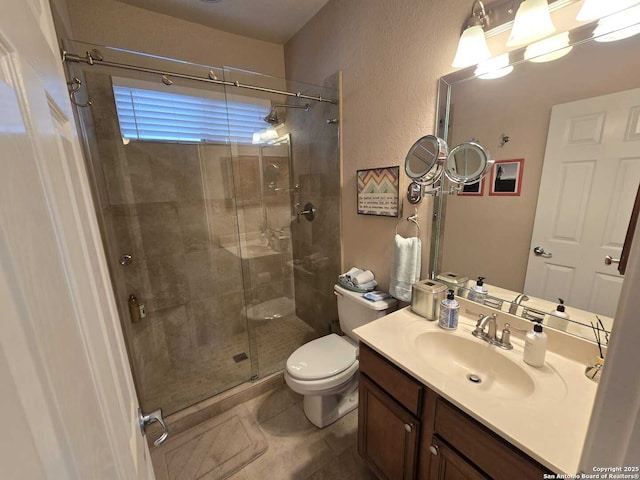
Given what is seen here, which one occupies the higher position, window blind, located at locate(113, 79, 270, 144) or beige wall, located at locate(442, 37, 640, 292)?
window blind, located at locate(113, 79, 270, 144)

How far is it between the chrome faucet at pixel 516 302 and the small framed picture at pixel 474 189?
19.1 inches

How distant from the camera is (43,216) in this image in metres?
0.33

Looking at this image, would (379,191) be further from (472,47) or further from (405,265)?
(472,47)

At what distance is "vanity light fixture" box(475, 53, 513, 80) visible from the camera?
1.09 meters

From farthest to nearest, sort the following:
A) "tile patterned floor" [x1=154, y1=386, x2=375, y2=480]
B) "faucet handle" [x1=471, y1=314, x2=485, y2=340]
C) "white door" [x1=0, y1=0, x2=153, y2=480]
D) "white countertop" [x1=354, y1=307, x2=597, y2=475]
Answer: "tile patterned floor" [x1=154, y1=386, x2=375, y2=480] < "faucet handle" [x1=471, y1=314, x2=485, y2=340] < "white countertop" [x1=354, y1=307, x2=597, y2=475] < "white door" [x1=0, y1=0, x2=153, y2=480]

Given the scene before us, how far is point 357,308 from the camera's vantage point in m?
1.71

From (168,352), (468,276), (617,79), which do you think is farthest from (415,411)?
(168,352)

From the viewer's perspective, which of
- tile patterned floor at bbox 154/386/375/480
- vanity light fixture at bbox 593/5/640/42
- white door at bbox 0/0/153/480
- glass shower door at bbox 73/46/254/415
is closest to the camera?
white door at bbox 0/0/153/480

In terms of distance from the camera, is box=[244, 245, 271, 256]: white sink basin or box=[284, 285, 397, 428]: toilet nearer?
box=[284, 285, 397, 428]: toilet

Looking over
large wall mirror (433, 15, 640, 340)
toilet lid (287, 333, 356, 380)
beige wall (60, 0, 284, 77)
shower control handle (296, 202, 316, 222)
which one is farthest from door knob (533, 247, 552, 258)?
beige wall (60, 0, 284, 77)

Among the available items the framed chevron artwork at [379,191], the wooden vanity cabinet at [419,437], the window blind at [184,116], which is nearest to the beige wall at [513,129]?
the framed chevron artwork at [379,191]

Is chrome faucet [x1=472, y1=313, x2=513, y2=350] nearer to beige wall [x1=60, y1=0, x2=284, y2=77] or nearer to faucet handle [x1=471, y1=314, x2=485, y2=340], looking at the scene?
faucet handle [x1=471, y1=314, x2=485, y2=340]

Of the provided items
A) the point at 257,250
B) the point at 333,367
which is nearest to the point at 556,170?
the point at 333,367

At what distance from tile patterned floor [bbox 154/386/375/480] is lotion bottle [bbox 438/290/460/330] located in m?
0.92
